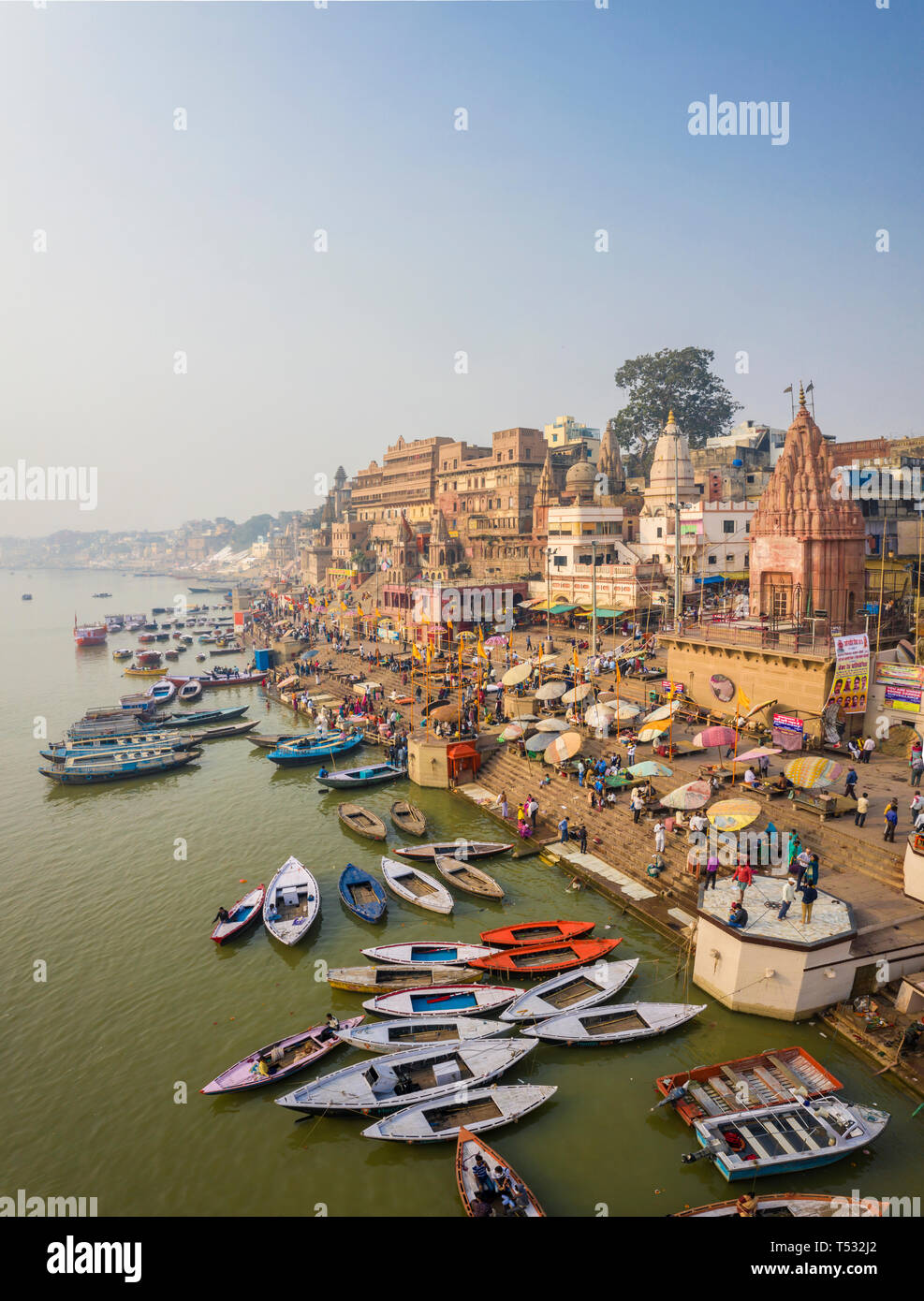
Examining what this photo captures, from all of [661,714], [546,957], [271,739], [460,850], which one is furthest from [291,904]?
[271,739]

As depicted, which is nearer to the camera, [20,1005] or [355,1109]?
[355,1109]

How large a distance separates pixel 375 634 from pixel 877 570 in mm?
38170

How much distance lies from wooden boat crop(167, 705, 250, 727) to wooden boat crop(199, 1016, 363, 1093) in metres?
31.8

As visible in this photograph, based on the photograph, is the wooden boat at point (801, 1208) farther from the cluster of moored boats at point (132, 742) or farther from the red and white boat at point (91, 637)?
the red and white boat at point (91, 637)

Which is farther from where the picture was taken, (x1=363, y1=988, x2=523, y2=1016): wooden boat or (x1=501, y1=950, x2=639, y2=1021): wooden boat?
(x1=363, y1=988, x2=523, y2=1016): wooden boat

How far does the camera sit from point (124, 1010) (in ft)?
55.3

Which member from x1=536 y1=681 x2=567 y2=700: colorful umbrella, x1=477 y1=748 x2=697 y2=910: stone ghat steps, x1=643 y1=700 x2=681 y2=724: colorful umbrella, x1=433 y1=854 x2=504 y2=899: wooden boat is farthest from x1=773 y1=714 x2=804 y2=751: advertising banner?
x1=433 y1=854 x2=504 y2=899: wooden boat

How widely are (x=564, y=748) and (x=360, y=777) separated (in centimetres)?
1012

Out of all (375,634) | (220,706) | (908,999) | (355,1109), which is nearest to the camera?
(355,1109)

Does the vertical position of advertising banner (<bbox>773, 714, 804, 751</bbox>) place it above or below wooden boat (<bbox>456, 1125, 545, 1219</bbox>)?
above

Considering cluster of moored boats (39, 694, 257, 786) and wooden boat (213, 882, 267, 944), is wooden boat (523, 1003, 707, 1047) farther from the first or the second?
cluster of moored boats (39, 694, 257, 786)

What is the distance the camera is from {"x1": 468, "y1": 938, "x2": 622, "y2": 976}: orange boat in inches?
666
